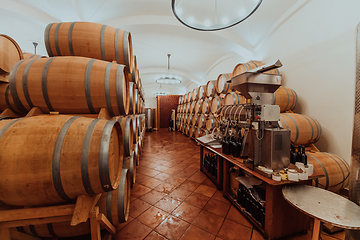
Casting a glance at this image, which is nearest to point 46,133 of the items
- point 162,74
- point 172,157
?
point 172,157

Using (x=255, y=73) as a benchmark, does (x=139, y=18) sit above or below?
above

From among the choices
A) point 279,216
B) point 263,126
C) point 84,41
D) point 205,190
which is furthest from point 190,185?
point 84,41

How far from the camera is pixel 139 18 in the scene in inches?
182

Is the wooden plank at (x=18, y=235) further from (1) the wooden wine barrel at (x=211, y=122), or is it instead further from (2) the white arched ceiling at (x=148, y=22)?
(1) the wooden wine barrel at (x=211, y=122)

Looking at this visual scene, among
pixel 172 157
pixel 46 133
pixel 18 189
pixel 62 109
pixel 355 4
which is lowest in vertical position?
pixel 172 157

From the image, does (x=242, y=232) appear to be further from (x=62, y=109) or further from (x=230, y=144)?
(x=62, y=109)

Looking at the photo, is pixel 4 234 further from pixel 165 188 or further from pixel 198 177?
pixel 198 177

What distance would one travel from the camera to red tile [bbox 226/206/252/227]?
194cm

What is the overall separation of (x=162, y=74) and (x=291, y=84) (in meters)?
9.06

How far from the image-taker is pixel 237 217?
205 centimetres

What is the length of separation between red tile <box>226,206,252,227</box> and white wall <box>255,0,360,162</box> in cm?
226

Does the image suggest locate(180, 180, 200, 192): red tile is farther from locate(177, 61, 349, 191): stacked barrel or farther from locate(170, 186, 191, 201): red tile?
locate(177, 61, 349, 191): stacked barrel

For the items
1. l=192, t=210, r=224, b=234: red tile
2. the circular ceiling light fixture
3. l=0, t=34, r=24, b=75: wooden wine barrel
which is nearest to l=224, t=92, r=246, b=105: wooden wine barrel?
the circular ceiling light fixture

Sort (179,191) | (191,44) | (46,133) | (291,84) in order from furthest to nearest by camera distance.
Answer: (191,44) < (291,84) < (179,191) < (46,133)
